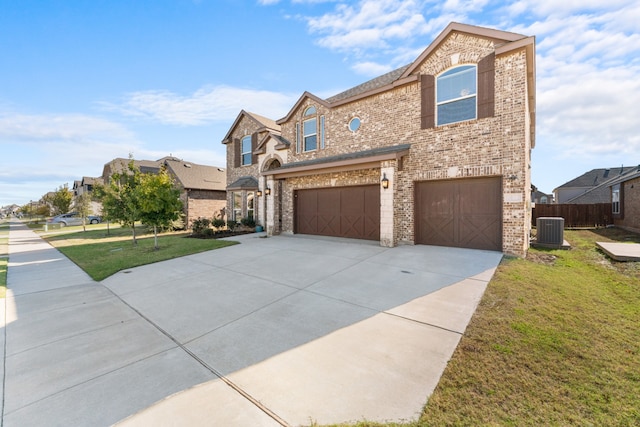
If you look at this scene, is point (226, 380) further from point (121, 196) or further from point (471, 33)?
point (121, 196)

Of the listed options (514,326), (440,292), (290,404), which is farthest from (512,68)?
(290,404)

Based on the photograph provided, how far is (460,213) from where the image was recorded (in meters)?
9.52

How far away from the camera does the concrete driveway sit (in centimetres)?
259

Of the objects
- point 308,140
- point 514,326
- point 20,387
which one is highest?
point 308,140

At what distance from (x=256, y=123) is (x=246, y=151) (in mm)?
2121

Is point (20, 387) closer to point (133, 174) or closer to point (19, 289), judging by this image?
point (19, 289)

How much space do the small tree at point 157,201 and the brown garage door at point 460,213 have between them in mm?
10817

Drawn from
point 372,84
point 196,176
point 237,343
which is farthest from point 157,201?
point 196,176

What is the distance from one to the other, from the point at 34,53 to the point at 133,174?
19.3 ft

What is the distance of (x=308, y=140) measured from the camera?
14.5 metres

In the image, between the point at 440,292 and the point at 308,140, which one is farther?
the point at 308,140

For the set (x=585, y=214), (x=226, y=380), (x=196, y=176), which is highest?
(x=196, y=176)

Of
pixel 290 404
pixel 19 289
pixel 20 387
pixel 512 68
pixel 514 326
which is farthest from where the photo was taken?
pixel 512 68

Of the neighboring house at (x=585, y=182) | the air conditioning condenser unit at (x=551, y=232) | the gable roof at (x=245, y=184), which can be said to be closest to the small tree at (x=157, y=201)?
the gable roof at (x=245, y=184)
